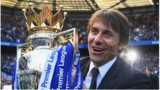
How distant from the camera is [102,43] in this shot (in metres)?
1.85

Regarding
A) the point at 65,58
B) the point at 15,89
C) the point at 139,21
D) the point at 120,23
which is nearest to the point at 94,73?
the point at 120,23

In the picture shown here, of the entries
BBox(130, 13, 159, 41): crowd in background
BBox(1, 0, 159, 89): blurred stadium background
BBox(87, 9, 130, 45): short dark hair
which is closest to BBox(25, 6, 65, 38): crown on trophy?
BBox(87, 9, 130, 45): short dark hair

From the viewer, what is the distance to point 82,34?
19203 mm

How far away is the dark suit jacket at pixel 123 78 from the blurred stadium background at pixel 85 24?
51.8 feet

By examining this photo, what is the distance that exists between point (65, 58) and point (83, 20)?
1801 centimetres

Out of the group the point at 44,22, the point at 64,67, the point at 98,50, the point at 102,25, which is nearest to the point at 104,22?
the point at 102,25

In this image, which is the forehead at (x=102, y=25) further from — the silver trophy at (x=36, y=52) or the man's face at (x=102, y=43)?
the silver trophy at (x=36, y=52)

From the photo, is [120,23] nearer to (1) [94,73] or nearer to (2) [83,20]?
(1) [94,73]

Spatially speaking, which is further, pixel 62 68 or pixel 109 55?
pixel 62 68

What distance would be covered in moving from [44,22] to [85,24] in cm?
1635

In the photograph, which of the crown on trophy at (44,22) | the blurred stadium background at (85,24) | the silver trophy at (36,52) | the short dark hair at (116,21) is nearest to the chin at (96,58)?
the short dark hair at (116,21)

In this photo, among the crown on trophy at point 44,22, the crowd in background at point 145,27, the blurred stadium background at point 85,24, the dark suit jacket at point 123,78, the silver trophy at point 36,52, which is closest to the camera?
the dark suit jacket at point 123,78

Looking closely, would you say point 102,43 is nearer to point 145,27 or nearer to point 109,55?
point 109,55

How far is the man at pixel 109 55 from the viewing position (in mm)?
1827
